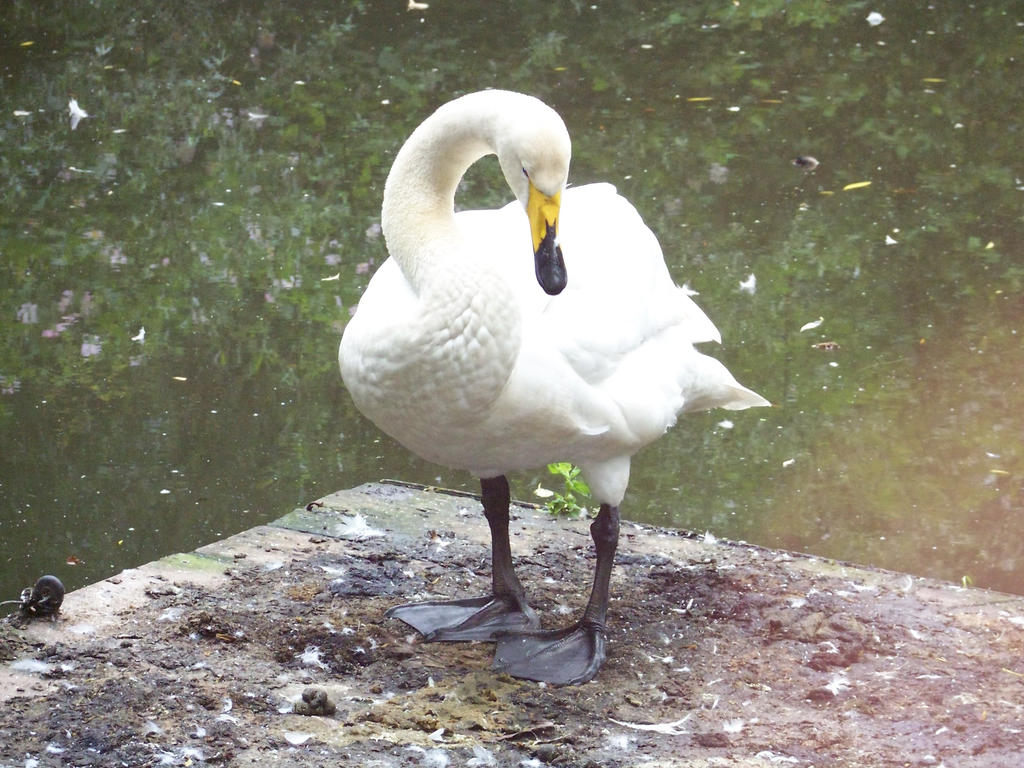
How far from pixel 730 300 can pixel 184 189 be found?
2863 millimetres

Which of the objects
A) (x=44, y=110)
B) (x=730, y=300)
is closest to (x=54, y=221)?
(x=44, y=110)

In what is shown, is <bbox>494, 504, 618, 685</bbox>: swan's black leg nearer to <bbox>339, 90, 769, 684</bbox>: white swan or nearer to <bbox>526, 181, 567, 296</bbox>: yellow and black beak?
<bbox>339, 90, 769, 684</bbox>: white swan

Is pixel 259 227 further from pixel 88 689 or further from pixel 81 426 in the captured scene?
pixel 88 689

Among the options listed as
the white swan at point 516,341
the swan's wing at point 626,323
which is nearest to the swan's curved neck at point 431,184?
the white swan at point 516,341

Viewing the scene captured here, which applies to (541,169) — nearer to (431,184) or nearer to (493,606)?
(431,184)

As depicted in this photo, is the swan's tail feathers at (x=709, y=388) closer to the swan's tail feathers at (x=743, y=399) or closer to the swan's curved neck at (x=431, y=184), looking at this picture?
the swan's tail feathers at (x=743, y=399)

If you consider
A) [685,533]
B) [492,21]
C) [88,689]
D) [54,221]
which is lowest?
[88,689]

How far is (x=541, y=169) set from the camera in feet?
9.28

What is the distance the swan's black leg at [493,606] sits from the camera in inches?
133

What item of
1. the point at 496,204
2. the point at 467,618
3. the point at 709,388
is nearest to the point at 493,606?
the point at 467,618

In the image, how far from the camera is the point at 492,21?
8938mm

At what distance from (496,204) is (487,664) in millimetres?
3421

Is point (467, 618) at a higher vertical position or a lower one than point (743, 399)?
lower

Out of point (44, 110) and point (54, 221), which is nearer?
point (54, 221)
